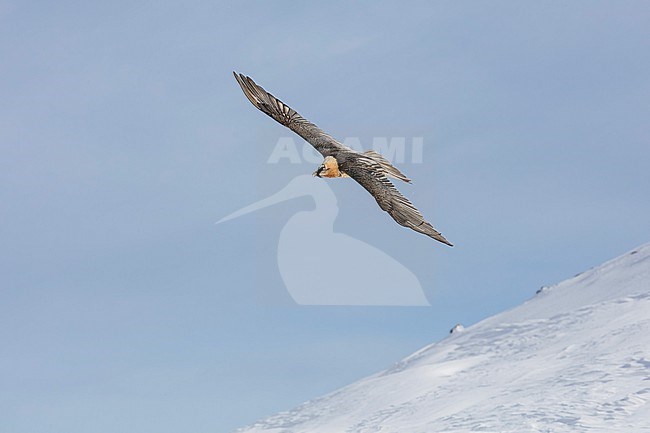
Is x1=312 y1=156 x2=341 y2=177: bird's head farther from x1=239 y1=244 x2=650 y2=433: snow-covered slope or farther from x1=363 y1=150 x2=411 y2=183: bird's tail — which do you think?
x1=239 y1=244 x2=650 y2=433: snow-covered slope

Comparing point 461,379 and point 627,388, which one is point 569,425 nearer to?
point 627,388

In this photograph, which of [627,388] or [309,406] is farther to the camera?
[309,406]

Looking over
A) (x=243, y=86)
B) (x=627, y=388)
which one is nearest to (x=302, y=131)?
(x=243, y=86)

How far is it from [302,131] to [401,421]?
2086 inches

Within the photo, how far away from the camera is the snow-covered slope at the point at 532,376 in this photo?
6931cm

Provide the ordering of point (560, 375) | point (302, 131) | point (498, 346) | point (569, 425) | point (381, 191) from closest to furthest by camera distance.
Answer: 1. point (381, 191)
2. point (302, 131)
3. point (569, 425)
4. point (560, 375)
5. point (498, 346)

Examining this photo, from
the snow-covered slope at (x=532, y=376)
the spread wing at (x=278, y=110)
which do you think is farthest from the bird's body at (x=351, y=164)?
the snow-covered slope at (x=532, y=376)

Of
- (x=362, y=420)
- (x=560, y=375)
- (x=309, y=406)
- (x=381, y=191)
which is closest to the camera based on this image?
(x=381, y=191)

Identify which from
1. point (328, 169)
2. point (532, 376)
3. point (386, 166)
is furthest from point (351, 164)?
point (532, 376)

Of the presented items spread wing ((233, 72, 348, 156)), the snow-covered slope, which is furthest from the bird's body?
the snow-covered slope

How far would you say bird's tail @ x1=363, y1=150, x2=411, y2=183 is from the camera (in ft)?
80.5

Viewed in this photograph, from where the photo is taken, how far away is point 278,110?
3000 cm

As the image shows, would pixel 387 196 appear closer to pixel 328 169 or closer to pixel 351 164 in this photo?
pixel 351 164

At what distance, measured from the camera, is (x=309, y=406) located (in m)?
103
